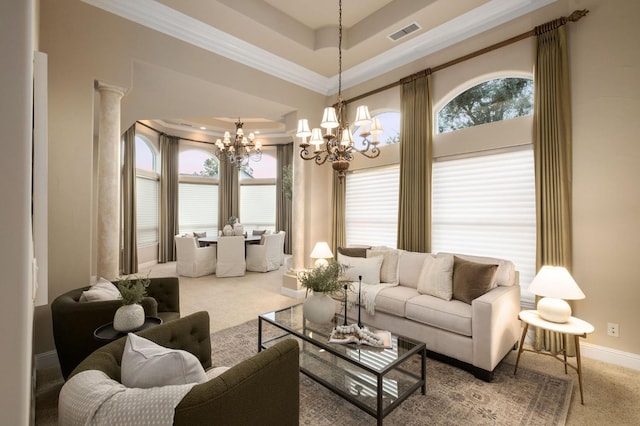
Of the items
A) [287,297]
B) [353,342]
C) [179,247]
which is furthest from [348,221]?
[179,247]

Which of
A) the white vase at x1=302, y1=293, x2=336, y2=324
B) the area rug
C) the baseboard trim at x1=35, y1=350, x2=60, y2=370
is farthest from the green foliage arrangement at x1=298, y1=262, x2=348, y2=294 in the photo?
the baseboard trim at x1=35, y1=350, x2=60, y2=370

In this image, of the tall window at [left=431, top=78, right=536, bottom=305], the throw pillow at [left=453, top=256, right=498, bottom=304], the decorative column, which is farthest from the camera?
the tall window at [left=431, top=78, right=536, bottom=305]

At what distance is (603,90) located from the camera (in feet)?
9.41

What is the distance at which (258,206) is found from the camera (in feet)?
32.7

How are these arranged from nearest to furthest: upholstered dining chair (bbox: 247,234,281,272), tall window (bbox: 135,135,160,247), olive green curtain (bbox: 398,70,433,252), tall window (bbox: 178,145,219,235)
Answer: olive green curtain (bbox: 398,70,433,252)
upholstered dining chair (bbox: 247,234,281,272)
tall window (bbox: 135,135,160,247)
tall window (bbox: 178,145,219,235)

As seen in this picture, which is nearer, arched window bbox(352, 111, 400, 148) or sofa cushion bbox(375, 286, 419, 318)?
sofa cushion bbox(375, 286, 419, 318)

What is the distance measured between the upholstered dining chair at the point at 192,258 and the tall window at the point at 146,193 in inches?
59.5

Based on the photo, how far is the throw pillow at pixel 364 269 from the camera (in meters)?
3.75

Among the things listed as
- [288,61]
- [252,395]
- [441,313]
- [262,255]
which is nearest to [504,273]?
[441,313]

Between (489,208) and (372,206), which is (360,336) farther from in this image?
(372,206)

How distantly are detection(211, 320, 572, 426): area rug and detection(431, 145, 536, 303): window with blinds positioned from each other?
3.78ft

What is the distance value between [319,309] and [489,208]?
249 cm

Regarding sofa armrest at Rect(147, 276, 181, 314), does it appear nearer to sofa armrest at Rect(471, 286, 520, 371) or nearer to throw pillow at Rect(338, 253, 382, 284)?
throw pillow at Rect(338, 253, 382, 284)

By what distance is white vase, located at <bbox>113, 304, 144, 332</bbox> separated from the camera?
2238 millimetres
